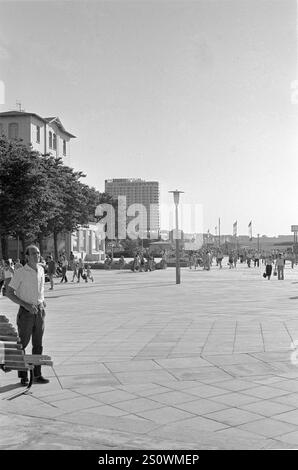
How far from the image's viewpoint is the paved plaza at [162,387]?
4.93 m

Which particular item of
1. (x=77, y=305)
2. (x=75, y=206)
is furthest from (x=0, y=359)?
(x=75, y=206)

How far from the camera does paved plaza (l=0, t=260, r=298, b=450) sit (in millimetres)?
4934

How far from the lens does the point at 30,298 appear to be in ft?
22.9

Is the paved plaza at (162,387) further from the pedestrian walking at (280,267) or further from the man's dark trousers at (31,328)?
the pedestrian walking at (280,267)

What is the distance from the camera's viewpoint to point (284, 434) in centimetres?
494

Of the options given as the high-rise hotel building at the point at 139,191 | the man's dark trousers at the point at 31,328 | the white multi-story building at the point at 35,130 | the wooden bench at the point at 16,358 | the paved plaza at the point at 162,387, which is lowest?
the paved plaza at the point at 162,387

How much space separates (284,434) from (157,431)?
1.11 m

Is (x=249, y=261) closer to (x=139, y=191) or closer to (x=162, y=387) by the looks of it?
(x=162, y=387)

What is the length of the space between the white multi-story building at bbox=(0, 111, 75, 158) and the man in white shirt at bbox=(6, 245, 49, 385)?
4744 centimetres

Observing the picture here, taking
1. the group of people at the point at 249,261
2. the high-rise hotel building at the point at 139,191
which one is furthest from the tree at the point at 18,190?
the high-rise hotel building at the point at 139,191

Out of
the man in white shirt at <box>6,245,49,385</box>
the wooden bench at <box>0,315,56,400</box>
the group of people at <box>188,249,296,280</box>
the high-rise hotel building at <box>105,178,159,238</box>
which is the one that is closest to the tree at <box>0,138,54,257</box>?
the group of people at <box>188,249,296,280</box>

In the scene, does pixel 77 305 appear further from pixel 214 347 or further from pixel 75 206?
pixel 75 206

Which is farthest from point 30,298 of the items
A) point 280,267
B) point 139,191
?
point 139,191

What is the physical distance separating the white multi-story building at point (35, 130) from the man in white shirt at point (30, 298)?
47.4 m
